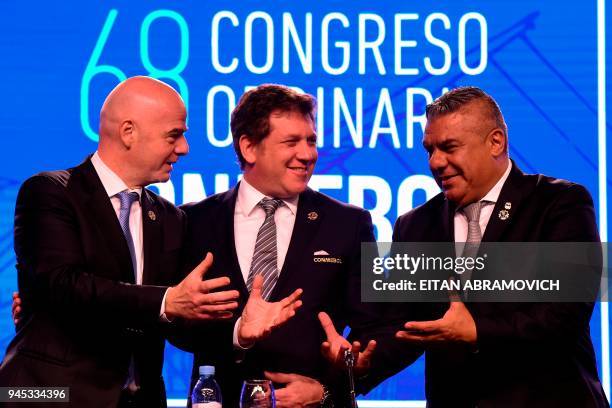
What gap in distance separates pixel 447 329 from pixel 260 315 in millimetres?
596

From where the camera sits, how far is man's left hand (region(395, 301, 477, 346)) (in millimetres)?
3131

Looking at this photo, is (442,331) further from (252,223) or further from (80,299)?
(80,299)

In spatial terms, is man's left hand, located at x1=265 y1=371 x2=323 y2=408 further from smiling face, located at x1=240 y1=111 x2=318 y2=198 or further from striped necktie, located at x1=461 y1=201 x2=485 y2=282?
smiling face, located at x1=240 y1=111 x2=318 y2=198

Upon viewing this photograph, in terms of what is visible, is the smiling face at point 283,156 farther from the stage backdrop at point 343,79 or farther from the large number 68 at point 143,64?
the large number 68 at point 143,64

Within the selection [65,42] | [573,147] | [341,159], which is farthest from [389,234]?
[65,42]

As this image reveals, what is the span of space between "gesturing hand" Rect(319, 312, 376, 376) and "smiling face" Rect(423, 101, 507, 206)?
26.1 inches

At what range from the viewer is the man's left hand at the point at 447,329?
3131 millimetres

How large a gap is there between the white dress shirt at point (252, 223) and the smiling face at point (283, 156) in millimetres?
39

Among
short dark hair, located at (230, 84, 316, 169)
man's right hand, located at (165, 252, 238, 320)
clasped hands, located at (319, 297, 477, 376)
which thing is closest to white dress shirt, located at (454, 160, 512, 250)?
clasped hands, located at (319, 297, 477, 376)

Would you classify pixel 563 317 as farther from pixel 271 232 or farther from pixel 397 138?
pixel 397 138

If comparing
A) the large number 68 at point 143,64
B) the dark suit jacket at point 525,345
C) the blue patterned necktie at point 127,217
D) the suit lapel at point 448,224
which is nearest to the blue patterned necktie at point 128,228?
the blue patterned necktie at point 127,217

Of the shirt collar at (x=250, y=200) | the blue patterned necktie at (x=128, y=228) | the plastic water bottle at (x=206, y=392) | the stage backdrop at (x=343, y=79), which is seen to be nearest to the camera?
the plastic water bottle at (x=206, y=392)

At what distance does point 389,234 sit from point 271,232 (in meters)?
1.07

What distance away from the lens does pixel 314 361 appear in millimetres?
3646
